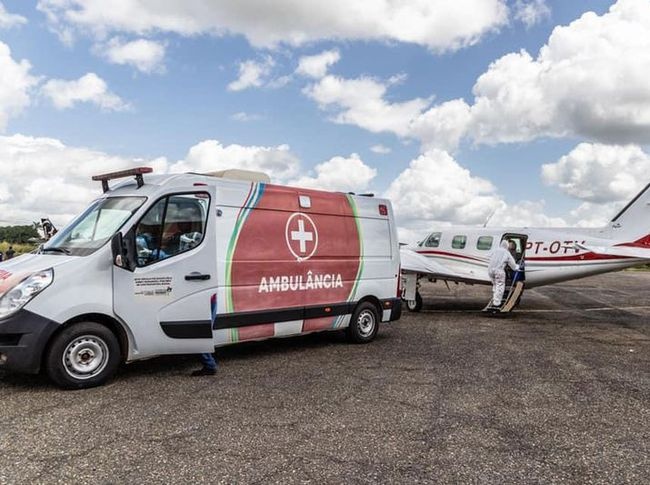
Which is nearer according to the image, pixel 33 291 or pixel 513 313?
pixel 33 291

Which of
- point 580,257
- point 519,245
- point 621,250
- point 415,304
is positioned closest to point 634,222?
point 621,250

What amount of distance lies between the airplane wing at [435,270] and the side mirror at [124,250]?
9.39 metres

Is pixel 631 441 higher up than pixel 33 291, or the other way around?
pixel 33 291

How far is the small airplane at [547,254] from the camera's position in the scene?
14.7 metres

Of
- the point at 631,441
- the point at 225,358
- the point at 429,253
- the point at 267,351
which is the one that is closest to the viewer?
the point at 631,441

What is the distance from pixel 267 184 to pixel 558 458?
537 centimetres

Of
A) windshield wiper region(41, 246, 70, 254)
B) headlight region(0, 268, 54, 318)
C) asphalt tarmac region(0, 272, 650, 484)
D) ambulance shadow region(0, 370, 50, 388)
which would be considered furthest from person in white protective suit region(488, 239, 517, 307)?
headlight region(0, 268, 54, 318)

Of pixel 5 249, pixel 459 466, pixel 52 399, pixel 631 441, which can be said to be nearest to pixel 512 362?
pixel 631 441

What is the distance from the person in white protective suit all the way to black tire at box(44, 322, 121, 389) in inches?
424

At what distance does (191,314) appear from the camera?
6.77 metres

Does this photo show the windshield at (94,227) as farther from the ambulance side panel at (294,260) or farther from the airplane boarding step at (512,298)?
the airplane boarding step at (512,298)

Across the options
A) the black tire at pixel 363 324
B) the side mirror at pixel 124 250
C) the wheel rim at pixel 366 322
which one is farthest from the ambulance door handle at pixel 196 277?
the wheel rim at pixel 366 322

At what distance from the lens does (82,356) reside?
6062mm

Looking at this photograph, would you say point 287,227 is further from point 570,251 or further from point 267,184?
point 570,251
